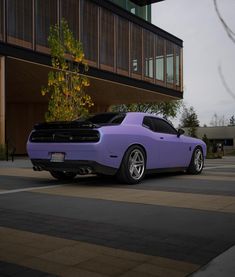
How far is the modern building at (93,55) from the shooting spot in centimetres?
2495

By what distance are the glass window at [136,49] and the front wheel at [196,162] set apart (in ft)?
77.8

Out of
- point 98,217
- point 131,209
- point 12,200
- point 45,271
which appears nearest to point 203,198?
point 131,209

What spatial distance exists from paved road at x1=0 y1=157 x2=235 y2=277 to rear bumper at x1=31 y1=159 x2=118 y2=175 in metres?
0.37

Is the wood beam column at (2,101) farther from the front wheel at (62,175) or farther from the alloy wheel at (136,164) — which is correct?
the alloy wheel at (136,164)

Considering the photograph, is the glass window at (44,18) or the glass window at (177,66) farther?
the glass window at (177,66)

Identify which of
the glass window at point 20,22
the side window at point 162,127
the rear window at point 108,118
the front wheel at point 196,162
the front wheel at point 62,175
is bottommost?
the front wheel at point 62,175

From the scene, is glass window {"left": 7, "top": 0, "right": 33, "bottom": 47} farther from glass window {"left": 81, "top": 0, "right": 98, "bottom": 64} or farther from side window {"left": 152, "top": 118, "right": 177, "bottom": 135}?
side window {"left": 152, "top": 118, "right": 177, "bottom": 135}

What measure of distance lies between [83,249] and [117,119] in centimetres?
561

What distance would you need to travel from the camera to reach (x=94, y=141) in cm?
894

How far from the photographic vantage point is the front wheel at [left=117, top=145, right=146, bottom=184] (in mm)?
9477

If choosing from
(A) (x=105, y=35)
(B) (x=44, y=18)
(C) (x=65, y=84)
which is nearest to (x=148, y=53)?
(A) (x=105, y=35)

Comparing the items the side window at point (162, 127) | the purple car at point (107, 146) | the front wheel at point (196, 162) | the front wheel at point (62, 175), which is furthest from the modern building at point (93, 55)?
the front wheel at point (62, 175)

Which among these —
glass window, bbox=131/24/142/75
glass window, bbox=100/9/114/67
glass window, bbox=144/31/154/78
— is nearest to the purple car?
glass window, bbox=100/9/114/67

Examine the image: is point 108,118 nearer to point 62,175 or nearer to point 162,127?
point 162,127
